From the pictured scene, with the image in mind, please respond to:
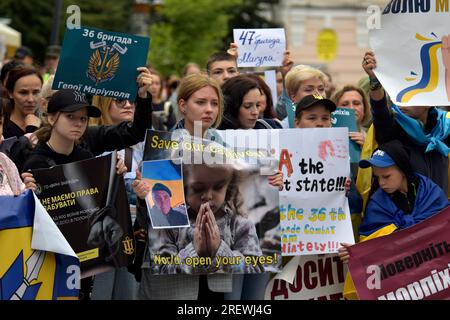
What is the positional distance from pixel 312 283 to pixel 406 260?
34.7 inches

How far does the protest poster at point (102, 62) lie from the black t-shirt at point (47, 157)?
1.50 feet

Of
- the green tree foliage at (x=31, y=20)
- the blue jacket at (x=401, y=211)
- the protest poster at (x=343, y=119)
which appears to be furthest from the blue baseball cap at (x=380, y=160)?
the green tree foliage at (x=31, y=20)

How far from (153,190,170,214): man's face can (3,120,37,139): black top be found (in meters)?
1.80

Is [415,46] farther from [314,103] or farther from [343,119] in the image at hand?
[343,119]

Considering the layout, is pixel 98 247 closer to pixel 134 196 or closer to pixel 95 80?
pixel 134 196

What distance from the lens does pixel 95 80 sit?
7.53m

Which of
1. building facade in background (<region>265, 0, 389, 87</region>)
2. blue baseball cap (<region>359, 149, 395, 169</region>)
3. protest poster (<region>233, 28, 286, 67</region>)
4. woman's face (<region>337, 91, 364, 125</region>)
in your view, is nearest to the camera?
blue baseball cap (<region>359, 149, 395, 169</region>)

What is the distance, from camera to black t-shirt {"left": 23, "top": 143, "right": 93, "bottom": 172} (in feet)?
23.5

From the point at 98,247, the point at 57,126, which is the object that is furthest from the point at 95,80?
the point at 98,247

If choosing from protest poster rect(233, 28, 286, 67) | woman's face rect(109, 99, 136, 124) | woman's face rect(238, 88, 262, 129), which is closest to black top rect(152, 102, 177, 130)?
protest poster rect(233, 28, 286, 67)

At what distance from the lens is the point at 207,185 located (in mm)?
7230

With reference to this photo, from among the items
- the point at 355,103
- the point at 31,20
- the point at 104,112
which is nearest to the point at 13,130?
the point at 104,112

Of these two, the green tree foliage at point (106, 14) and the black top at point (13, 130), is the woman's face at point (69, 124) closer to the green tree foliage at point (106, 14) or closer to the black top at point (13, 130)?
the black top at point (13, 130)

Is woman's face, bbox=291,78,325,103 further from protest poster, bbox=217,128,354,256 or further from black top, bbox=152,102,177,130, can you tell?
black top, bbox=152,102,177,130
